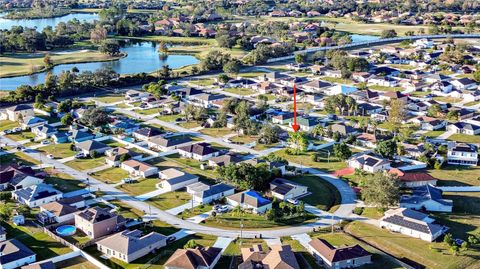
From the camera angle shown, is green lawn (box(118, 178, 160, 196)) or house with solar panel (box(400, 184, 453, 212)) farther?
green lawn (box(118, 178, 160, 196))

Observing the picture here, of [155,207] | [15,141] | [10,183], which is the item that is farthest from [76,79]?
[155,207]

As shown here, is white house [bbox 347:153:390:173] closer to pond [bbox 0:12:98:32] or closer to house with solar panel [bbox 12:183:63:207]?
house with solar panel [bbox 12:183:63:207]

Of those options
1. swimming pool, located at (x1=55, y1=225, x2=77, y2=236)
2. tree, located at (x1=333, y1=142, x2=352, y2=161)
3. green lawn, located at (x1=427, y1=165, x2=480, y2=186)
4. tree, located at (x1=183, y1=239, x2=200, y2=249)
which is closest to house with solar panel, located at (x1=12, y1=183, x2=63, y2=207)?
swimming pool, located at (x1=55, y1=225, x2=77, y2=236)

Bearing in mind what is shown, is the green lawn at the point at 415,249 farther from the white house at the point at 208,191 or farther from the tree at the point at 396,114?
the tree at the point at 396,114

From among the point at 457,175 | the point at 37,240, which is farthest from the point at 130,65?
the point at 457,175

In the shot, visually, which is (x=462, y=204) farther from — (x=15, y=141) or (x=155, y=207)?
(x=15, y=141)

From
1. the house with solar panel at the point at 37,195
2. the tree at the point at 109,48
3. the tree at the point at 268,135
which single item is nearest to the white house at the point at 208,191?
the house with solar panel at the point at 37,195
